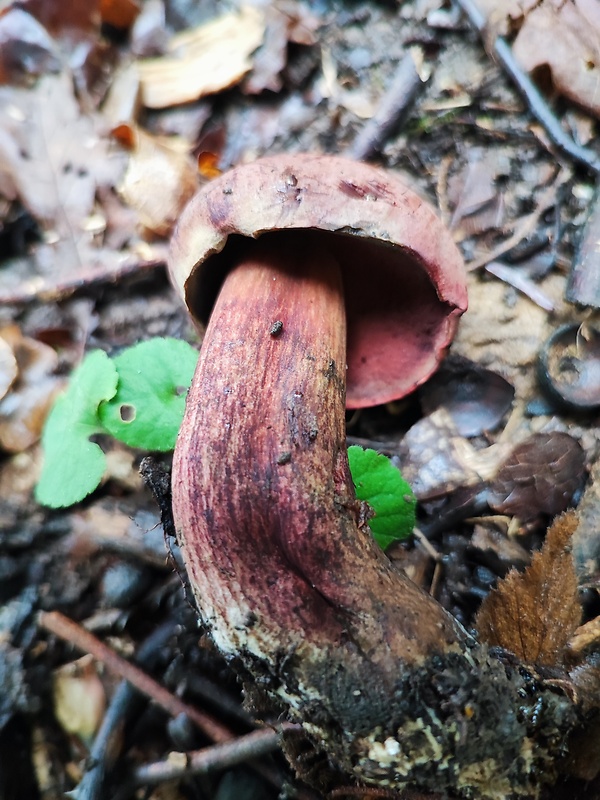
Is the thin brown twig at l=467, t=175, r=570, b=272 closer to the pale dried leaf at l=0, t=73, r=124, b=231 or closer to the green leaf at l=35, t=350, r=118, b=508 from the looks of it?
the green leaf at l=35, t=350, r=118, b=508

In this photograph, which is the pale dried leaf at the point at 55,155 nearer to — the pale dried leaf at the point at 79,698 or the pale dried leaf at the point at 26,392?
the pale dried leaf at the point at 26,392

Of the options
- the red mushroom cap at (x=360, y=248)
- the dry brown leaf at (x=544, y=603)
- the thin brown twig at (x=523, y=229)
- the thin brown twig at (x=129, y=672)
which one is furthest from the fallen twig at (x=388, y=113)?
the thin brown twig at (x=129, y=672)

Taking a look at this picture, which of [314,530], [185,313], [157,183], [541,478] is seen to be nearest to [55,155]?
[157,183]

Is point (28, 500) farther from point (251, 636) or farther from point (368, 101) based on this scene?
point (368, 101)

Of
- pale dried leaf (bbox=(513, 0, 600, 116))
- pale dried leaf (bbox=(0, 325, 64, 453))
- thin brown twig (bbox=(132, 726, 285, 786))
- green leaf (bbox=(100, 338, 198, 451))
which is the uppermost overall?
pale dried leaf (bbox=(513, 0, 600, 116))

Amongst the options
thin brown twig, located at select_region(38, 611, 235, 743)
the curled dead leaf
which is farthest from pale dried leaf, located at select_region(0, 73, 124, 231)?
the curled dead leaf
